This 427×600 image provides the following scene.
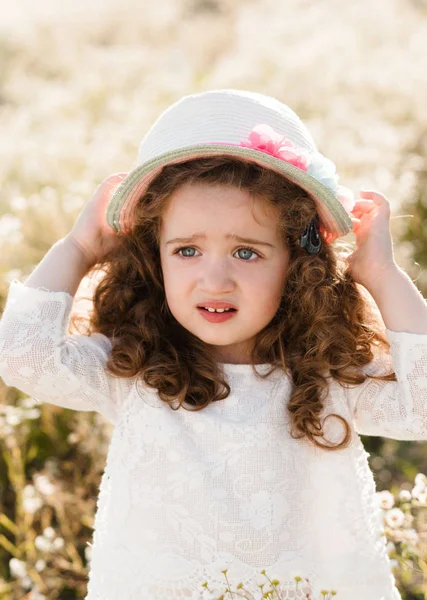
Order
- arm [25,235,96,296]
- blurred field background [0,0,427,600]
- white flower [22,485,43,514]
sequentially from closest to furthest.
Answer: arm [25,235,96,296], white flower [22,485,43,514], blurred field background [0,0,427,600]

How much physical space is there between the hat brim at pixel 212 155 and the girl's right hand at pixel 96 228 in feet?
0.24

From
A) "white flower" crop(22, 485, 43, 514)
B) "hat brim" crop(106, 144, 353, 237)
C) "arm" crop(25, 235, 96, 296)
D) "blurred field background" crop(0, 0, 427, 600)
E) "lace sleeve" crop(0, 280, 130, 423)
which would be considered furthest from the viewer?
"blurred field background" crop(0, 0, 427, 600)

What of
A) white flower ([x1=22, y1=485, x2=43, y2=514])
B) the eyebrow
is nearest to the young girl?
the eyebrow

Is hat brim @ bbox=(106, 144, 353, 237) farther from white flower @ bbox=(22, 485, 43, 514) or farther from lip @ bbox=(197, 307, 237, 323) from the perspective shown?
white flower @ bbox=(22, 485, 43, 514)

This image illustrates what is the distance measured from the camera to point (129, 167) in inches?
156

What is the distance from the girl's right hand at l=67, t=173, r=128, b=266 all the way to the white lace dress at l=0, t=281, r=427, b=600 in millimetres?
186

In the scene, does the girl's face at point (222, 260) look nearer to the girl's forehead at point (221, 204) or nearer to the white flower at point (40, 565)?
the girl's forehead at point (221, 204)

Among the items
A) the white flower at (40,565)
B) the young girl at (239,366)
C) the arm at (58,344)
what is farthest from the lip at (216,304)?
the white flower at (40,565)

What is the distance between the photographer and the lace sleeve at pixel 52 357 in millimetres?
1953

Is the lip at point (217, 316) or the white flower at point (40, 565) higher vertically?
the lip at point (217, 316)

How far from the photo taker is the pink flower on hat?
184 cm

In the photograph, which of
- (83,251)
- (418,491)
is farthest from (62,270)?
(418,491)

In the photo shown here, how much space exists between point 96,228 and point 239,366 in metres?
0.53

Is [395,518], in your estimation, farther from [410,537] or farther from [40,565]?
[40,565]
